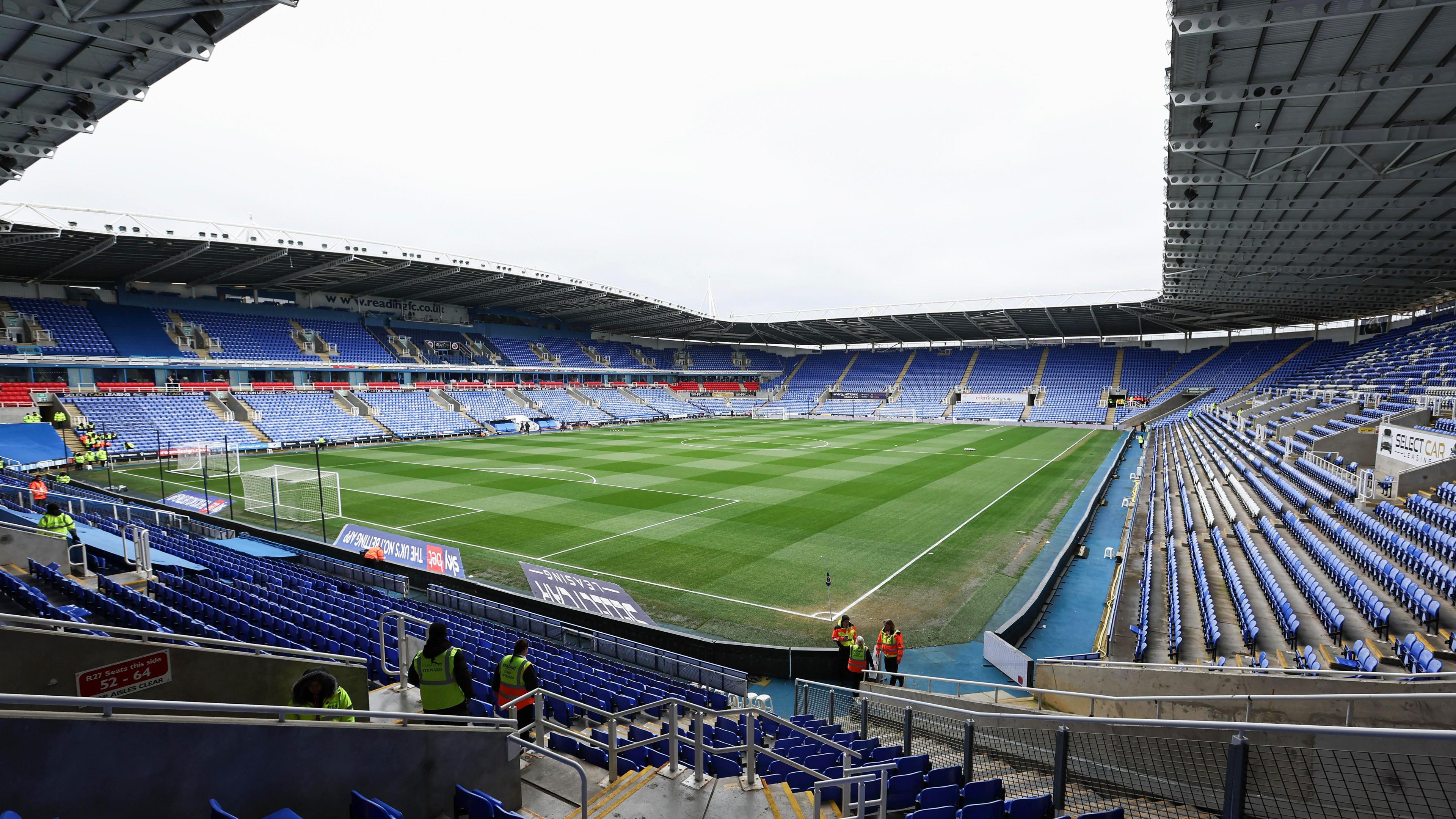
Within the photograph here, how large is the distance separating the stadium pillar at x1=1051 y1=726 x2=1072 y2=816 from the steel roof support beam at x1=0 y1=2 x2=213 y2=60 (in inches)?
471

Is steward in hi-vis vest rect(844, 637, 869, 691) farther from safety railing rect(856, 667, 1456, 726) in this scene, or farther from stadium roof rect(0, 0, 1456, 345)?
stadium roof rect(0, 0, 1456, 345)

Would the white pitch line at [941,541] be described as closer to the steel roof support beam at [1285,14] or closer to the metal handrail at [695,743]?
the metal handrail at [695,743]

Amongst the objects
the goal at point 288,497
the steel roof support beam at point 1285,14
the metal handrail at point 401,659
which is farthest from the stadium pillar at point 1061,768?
the goal at point 288,497

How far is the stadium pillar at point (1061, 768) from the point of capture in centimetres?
452

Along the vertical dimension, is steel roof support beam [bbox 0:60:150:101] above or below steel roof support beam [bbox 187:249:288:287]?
below

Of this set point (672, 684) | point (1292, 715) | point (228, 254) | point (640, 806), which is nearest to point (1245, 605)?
point (1292, 715)

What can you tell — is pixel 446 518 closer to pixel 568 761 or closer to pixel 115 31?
pixel 115 31

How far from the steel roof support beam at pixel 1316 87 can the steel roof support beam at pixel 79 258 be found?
43.0 metres

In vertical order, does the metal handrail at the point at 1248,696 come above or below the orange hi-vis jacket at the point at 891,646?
above

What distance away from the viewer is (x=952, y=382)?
7056 centimetres

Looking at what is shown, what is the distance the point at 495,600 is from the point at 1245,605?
1370 cm

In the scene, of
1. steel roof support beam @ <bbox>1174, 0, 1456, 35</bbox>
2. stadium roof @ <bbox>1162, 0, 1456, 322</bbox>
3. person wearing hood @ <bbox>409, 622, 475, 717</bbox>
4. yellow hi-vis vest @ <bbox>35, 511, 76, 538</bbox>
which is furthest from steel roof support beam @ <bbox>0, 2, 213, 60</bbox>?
stadium roof @ <bbox>1162, 0, 1456, 322</bbox>

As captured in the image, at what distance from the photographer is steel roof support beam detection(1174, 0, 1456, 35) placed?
8.47m

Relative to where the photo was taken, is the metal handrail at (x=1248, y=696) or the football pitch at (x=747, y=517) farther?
the football pitch at (x=747, y=517)
